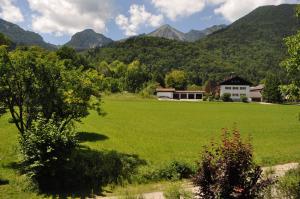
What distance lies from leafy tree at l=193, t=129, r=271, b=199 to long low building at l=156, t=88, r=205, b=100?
391 ft

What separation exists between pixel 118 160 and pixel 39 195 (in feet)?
19.3

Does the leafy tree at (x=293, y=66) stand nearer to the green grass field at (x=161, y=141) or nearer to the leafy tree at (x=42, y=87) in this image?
the green grass field at (x=161, y=141)

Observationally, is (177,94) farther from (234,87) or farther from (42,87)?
(42,87)

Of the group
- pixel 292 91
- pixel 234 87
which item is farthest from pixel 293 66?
pixel 234 87

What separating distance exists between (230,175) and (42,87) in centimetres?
1375

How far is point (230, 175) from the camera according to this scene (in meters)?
9.94

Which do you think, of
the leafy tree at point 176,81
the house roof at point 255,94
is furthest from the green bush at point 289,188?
the leafy tree at point 176,81

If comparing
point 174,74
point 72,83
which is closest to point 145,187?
point 72,83

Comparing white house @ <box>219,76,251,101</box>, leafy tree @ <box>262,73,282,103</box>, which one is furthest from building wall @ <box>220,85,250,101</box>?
leafy tree @ <box>262,73,282,103</box>

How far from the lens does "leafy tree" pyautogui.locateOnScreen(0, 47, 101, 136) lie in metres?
19.7

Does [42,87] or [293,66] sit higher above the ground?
[293,66]

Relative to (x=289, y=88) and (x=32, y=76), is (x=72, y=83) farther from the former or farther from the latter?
(x=289, y=88)

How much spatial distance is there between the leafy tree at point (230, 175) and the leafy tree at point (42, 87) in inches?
423

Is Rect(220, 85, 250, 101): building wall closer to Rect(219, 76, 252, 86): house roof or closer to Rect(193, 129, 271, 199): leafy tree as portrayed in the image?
Rect(219, 76, 252, 86): house roof
